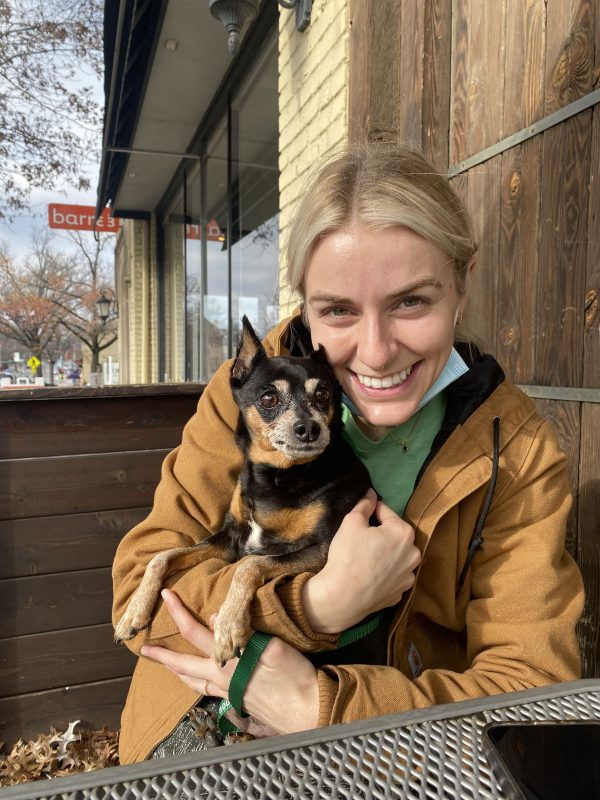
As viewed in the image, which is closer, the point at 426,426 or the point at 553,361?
the point at 426,426

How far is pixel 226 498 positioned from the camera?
1554 millimetres

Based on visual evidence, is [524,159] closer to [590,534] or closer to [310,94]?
[590,534]

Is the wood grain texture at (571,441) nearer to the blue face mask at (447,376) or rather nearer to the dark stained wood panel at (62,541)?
the blue face mask at (447,376)

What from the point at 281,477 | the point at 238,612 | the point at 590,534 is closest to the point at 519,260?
the point at 590,534

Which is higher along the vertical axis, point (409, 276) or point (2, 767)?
point (409, 276)

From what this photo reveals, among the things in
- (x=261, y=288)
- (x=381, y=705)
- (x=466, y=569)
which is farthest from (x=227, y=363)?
(x=261, y=288)

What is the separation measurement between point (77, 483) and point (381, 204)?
2.06 m

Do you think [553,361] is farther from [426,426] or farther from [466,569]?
[466,569]

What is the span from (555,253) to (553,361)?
0.35 meters

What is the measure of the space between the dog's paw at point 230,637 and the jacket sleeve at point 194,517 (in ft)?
0.35

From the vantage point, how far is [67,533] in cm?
262

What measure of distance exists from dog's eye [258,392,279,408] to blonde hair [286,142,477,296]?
298 millimetres

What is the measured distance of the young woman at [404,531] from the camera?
110 centimetres

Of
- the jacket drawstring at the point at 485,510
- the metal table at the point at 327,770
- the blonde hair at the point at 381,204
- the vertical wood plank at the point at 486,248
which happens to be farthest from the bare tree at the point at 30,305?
the metal table at the point at 327,770
